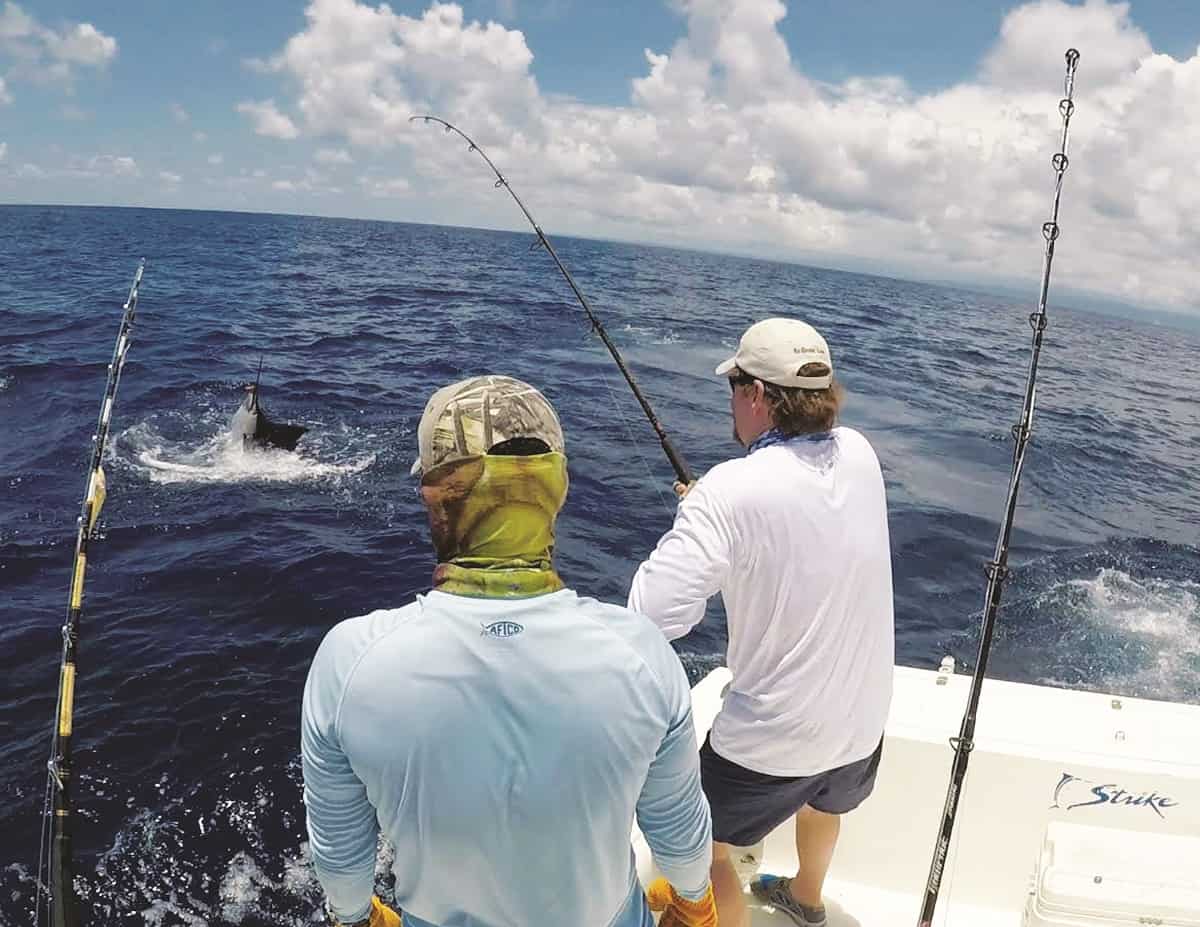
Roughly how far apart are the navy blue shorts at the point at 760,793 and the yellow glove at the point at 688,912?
1.64 feet

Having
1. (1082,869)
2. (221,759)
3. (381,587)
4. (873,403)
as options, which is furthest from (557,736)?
(873,403)

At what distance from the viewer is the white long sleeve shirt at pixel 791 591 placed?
1.92 m

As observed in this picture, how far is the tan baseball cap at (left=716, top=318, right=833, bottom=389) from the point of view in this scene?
2.04 metres

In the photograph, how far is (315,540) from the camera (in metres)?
8.60

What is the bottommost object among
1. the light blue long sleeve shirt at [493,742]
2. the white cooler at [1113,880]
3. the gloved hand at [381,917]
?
the white cooler at [1113,880]

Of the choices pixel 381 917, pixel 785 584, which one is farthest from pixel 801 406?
pixel 381 917

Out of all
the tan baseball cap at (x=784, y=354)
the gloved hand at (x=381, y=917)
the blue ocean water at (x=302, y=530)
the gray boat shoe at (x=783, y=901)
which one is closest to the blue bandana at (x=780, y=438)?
the tan baseball cap at (x=784, y=354)

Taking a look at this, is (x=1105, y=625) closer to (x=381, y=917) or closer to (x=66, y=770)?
(x=381, y=917)

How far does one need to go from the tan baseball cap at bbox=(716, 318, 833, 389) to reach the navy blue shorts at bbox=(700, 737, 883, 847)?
1042 mm

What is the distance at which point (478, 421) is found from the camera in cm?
125

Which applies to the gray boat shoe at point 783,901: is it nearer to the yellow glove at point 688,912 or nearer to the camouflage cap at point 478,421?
the yellow glove at point 688,912

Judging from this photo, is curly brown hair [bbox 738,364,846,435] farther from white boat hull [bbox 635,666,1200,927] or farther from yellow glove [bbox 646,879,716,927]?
white boat hull [bbox 635,666,1200,927]

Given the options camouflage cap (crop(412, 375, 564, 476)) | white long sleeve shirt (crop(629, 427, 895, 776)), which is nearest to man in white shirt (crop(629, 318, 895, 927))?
white long sleeve shirt (crop(629, 427, 895, 776))

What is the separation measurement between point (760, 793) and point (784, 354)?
1.19m
